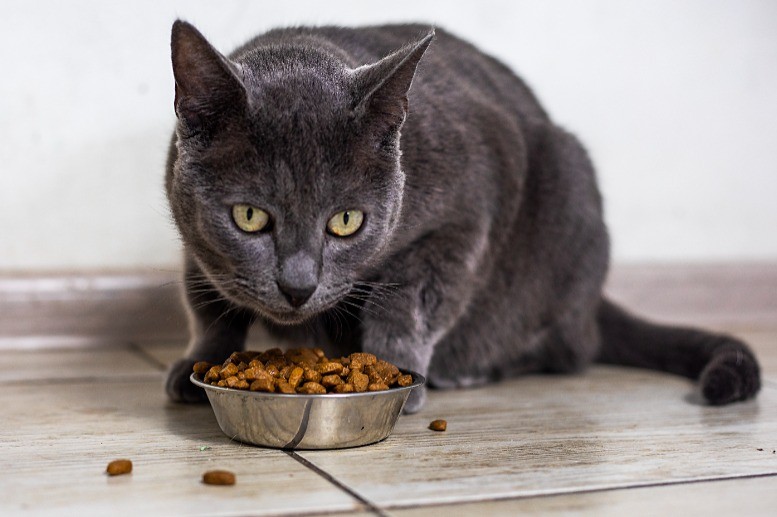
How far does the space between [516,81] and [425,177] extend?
23.5 inches

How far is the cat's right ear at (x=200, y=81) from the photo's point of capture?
45.9 inches

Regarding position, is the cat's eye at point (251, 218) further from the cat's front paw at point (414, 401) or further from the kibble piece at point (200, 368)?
the cat's front paw at point (414, 401)

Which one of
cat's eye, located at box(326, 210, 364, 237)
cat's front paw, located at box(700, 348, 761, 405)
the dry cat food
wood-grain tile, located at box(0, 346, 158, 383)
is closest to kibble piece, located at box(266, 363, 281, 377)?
the dry cat food

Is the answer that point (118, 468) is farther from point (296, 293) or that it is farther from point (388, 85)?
point (388, 85)

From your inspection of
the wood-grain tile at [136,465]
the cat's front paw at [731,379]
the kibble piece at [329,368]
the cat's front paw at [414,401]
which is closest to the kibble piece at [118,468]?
the wood-grain tile at [136,465]

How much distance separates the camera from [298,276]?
1.19 metres

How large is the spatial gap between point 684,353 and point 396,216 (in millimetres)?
837

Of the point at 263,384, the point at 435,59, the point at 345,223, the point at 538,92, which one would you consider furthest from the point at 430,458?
the point at 538,92

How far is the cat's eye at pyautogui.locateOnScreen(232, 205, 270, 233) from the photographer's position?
4.00 ft

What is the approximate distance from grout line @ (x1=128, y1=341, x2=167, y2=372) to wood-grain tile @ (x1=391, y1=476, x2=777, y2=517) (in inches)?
41.3

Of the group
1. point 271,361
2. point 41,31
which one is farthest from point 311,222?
point 41,31

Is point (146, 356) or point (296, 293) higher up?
point (296, 293)

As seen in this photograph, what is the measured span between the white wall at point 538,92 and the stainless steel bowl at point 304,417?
0.70m

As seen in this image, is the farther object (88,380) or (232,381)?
(88,380)
